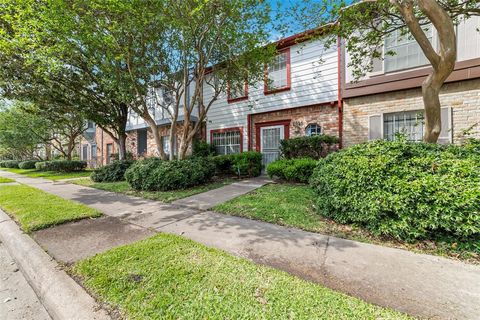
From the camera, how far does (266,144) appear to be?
401 inches

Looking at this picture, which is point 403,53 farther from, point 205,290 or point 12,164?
point 12,164

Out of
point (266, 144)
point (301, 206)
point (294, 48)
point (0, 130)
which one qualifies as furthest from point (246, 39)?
point (0, 130)

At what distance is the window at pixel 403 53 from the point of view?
671 cm

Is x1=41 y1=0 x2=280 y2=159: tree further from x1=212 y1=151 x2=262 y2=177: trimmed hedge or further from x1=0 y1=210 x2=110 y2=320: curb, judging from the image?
x1=0 y1=210 x2=110 y2=320: curb

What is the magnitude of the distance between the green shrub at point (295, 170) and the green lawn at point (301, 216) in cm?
Answer: 78

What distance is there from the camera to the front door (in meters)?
9.74

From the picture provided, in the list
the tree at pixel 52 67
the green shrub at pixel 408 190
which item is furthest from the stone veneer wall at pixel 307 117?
the tree at pixel 52 67

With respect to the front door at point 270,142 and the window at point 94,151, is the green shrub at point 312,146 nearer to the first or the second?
the front door at point 270,142

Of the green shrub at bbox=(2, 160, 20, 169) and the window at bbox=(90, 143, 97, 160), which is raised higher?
the window at bbox=(90, 143, 97, 160)

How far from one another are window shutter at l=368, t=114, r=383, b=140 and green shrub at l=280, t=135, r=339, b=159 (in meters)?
1.11

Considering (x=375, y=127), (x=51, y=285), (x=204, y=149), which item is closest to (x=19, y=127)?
(x=204, y=149)

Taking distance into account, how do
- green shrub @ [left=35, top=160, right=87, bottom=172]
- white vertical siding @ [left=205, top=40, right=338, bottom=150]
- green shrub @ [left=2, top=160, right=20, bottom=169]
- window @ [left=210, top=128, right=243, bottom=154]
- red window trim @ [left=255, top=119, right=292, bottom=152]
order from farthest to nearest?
green shrub @ [left=2, top=160, right=20, bottom=169], green shrub @ [left=35, top=160, right=87, bottom=172], window @ [left=210, top=128, right=243, bottom=154], red window trim @ [left=255, top=119, right=292, bottom=152], white vertical siding @ [left=205, top=40, right=338, bottom=150]

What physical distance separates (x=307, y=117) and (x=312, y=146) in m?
1.51

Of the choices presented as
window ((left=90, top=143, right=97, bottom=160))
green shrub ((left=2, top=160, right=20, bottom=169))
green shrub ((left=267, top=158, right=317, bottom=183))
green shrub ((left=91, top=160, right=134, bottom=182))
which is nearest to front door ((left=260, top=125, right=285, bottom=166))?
green shrub ((left=267, top=158, right=317, bottom=183))
